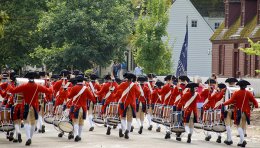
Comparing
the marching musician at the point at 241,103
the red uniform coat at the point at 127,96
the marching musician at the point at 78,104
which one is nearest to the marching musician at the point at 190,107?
the marching musician at the point at 241,103

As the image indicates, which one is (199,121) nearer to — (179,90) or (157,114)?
(179,90)

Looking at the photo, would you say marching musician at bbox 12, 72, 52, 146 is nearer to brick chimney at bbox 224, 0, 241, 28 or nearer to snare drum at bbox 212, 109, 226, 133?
snare drum at bbox 212, 109, 226, 133

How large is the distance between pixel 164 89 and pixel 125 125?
313cm

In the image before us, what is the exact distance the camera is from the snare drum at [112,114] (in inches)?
1154

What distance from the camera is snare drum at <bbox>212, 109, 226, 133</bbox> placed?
28109 millimetres

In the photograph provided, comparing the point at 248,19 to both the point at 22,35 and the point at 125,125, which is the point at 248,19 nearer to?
the point at 22,35

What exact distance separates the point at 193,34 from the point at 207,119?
2154 inches

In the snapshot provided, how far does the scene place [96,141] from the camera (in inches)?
1069

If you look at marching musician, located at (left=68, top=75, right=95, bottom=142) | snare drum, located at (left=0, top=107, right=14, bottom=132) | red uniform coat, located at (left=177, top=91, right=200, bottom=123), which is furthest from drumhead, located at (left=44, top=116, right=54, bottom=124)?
red uniform coat, located at (left=177, top=91, right=200, bottom=123)

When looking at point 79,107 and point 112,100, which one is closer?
point 79,107

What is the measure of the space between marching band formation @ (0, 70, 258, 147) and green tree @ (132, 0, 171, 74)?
30.3m

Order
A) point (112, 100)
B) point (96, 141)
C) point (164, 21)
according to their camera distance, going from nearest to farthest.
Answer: point (96, 141), point (112, 100), point (164, 21)

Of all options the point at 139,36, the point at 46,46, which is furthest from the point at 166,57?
the point at 46,46

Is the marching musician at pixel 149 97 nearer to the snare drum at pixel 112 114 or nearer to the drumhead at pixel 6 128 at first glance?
the snare drum at pixel 112 114
